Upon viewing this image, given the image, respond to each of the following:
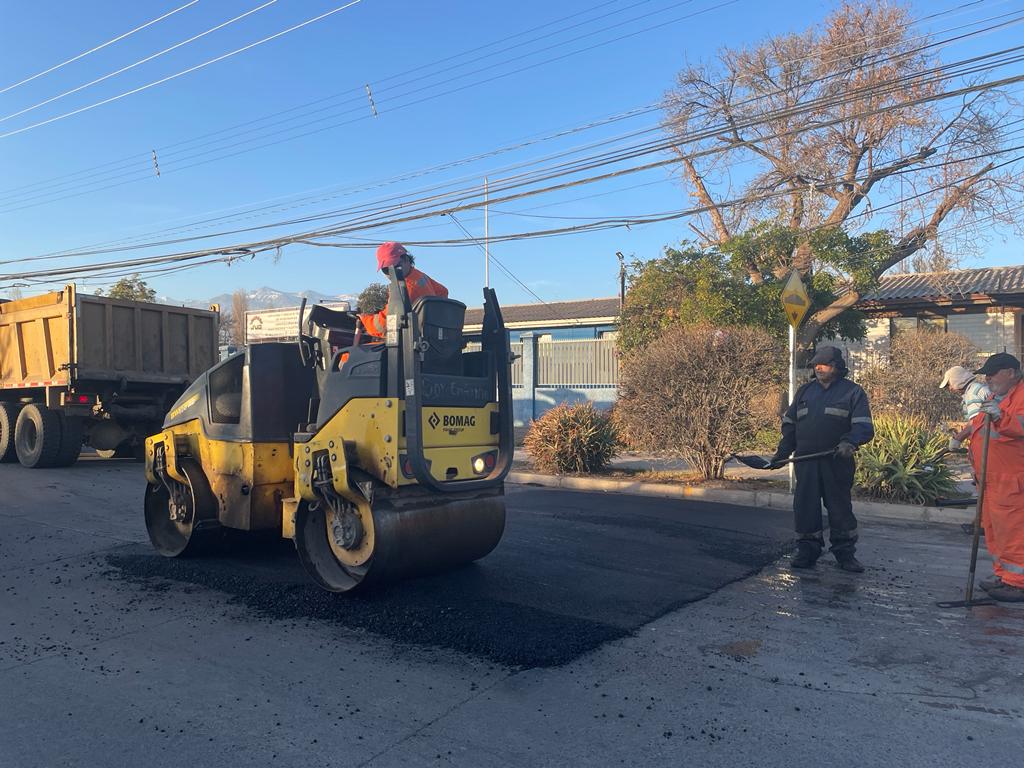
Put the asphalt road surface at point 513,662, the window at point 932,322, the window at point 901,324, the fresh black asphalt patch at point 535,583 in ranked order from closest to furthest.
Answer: the asphalt road surface at point 513,662 < the fresh black asphalt patch at point 535,583 < the window at point 932,322 < the window at point 901,324

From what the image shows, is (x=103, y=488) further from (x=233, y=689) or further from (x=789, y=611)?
(x=789, y=611)

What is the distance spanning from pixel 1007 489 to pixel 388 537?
4.28m

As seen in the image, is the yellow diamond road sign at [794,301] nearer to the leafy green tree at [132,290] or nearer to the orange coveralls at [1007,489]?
the orange coveralls at [1007,489]

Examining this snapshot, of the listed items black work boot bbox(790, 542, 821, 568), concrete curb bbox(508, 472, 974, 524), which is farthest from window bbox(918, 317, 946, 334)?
black work boot bbox(790, 542, 821, 568)

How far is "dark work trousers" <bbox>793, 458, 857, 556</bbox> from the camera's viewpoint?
612 centimetres

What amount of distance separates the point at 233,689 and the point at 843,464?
4699 mm

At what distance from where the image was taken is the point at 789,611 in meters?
5.21

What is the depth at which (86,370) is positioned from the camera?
12992mm

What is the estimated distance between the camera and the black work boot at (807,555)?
6.24m

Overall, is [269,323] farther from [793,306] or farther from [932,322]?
[793,306]

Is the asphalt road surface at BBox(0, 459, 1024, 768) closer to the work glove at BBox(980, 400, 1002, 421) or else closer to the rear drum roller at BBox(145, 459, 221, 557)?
the rear drum roller at BBox(145, 459, 221, 557)

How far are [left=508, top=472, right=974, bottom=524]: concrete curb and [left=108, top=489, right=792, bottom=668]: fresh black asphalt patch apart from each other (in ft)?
3.56

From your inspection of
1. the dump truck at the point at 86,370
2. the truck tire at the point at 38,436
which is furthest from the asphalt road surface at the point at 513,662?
the truck tire at the point at 38,436

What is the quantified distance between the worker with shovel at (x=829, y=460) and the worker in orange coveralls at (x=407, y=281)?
3.15 m
